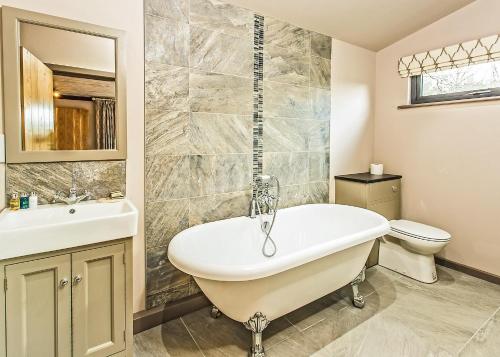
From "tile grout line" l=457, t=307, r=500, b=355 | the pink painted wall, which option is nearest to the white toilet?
the pink painted wall

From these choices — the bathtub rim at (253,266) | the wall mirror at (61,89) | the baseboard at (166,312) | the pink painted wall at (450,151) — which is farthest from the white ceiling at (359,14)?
the baseboard at (166,312)

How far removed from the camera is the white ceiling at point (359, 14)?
7.93ft

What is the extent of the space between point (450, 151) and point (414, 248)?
1004mm

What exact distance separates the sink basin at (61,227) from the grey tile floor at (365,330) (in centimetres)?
85

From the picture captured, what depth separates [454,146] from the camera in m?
Answer: 2.83

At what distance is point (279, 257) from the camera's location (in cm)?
154

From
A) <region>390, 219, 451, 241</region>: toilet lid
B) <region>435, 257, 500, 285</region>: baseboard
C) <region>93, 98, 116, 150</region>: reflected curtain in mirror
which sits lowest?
<region>435, 257, 500, 285</region>: baseboard

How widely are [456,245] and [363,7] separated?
2.37 metres

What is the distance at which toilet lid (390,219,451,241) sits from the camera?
257 centimetres

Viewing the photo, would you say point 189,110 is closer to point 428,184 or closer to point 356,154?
point 356,154

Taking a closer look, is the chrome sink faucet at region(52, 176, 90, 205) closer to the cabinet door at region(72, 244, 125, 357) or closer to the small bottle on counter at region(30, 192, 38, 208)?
the small bottle on counter at region(30, 192, 38, 208)

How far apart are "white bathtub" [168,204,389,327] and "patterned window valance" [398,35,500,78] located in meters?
1.63

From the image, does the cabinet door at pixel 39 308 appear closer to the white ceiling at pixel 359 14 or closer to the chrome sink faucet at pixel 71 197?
the chrome sink faucet at pixel 71 197

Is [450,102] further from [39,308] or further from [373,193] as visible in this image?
[39,308]
